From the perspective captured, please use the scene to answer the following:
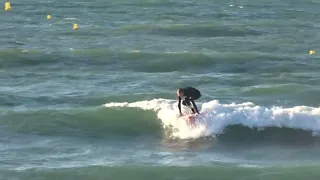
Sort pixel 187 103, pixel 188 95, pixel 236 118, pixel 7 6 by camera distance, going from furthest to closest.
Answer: pixel 7 6 < pixel 236 118 < pixel 187 103 < pixel 188 95

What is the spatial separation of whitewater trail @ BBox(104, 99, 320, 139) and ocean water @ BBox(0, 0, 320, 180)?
3 cm

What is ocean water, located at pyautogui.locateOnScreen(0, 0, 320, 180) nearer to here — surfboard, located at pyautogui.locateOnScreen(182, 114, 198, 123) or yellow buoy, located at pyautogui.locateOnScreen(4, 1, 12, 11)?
surfboard, located at pyautogui.locateOnScreen(182, 114, 198, 123)

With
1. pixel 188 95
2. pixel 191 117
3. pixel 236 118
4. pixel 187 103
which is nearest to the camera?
pixel 188 95

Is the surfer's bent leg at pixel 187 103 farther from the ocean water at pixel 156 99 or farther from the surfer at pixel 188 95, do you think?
the ocean water at pixel 156 99

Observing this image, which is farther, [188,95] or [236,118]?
[236,118]

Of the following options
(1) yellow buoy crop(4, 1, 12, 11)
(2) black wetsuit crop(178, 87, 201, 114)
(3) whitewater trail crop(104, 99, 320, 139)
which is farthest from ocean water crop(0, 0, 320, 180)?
(1) yellow buoy crop(4, 1, 12, 11)

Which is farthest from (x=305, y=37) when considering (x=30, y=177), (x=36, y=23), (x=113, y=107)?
(x=30, y=177)

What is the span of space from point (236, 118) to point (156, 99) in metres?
2.60

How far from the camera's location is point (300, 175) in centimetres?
1320

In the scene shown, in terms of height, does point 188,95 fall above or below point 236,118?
above

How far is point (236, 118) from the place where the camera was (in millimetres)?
16672

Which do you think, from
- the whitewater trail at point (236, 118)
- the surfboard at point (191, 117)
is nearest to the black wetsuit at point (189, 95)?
the surfboard at point (191, 117)

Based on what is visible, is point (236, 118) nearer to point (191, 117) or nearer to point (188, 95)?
point (191, 117)

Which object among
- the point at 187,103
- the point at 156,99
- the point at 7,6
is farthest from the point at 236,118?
the point at 7,6
